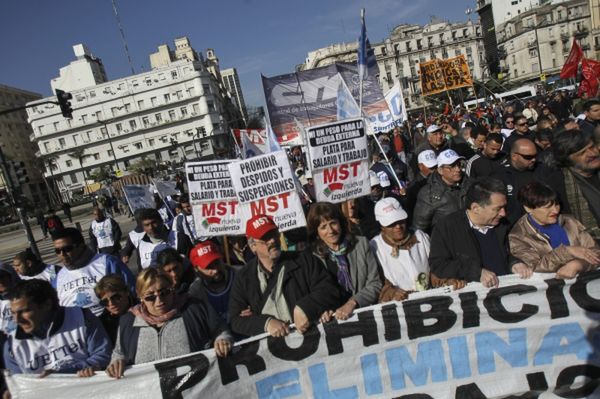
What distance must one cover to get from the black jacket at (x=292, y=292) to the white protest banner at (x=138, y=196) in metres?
6.23

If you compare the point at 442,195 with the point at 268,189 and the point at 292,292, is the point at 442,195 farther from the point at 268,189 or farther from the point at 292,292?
the point at 292,292

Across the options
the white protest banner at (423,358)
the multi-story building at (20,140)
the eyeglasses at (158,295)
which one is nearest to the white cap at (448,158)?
the white protest banner at (423,358)

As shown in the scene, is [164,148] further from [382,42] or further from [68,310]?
[68,310]

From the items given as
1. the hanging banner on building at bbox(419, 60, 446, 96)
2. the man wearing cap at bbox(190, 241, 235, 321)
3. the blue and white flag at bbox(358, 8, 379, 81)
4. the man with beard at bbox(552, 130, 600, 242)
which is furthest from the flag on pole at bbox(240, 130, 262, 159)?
the hanging banner on building at bbox(419, 60, 446, 96)

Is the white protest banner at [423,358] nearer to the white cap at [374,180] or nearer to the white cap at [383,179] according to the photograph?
the white cap at [374,180]

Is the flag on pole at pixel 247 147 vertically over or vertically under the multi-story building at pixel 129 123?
under

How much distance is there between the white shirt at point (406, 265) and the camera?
3.62 m

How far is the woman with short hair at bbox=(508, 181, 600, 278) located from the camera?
10.6 feet

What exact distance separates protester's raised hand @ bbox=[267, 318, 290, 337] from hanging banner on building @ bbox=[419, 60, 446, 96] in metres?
21.2

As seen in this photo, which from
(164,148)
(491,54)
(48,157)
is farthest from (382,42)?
(48,157)

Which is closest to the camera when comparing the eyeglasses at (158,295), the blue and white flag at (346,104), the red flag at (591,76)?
the eyeglasses at (158,295)

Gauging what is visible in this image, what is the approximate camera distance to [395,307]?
3412 mm

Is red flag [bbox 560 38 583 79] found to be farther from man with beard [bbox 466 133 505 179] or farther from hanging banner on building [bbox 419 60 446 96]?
man with beard [bbox 466 133 505 179]

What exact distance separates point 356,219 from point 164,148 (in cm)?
8476
